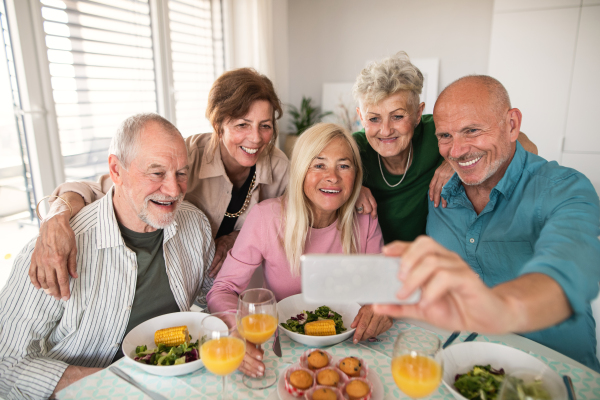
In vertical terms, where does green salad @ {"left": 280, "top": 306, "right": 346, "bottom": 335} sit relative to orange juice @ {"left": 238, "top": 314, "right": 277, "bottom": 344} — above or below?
below

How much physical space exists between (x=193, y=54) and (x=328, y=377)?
159 inches

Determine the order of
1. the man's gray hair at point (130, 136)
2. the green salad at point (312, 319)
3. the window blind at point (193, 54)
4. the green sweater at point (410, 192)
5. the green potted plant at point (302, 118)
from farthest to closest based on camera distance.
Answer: the green potted plant at point (302, 118)
the window blind at point (193, 54)
the green sweater at point (410, 192)
the man's gray hair at point (130, 136)
the green salad at point (312, 319)

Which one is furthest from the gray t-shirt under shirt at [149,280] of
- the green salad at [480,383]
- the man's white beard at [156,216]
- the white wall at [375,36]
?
the white wall at [375,36]

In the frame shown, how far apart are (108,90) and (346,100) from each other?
3042 mm

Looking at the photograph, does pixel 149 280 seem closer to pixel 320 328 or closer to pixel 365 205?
pixel 320 328

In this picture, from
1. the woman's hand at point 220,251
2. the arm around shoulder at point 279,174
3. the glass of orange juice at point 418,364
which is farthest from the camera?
the arm around shoulder at point 279,174

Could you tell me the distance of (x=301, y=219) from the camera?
1.85 m

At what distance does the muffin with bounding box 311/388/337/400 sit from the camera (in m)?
1.05

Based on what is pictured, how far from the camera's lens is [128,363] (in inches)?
49.3

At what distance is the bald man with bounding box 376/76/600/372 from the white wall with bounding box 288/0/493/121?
3.46 meters

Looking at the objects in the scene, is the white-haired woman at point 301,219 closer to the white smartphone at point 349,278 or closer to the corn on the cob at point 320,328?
the corn on the cob at point 320,328

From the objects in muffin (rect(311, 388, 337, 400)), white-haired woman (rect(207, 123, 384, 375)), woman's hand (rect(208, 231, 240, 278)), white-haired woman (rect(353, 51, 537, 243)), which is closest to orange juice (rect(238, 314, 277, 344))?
muffin (rect(311, 388, 337, 400))

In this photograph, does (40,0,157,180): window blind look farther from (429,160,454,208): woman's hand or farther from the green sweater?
(429,160,454,208): woman's hand

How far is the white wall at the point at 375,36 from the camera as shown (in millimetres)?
4625
